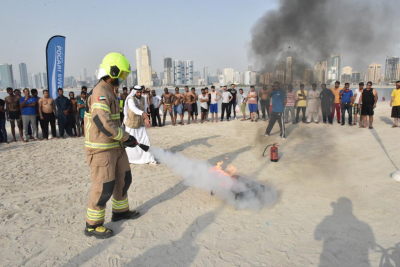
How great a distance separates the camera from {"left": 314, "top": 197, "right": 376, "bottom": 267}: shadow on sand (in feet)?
10.2

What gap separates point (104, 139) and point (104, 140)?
13mm

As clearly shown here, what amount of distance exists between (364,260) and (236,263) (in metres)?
1.52

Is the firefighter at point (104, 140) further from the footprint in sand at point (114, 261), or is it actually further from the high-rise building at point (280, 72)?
the high-rise building at point (280, 72)

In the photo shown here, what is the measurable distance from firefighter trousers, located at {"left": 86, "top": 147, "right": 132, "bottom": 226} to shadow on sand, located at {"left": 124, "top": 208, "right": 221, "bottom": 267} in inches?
34.4

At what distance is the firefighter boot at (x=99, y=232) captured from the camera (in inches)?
142

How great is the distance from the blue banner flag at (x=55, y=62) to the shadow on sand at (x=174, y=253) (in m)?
11.3

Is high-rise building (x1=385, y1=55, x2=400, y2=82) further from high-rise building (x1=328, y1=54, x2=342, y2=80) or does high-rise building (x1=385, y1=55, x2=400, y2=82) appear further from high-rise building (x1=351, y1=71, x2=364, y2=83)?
high-rise building (x1=328, y1=54, x2=342, y2=80)

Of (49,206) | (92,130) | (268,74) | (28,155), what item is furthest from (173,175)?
(268,74)

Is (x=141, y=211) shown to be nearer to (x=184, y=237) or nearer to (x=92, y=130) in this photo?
(x=184, y=237)

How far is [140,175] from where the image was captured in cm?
622

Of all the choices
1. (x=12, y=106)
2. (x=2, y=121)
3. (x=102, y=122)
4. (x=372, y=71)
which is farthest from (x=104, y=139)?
(x=372, y=71)

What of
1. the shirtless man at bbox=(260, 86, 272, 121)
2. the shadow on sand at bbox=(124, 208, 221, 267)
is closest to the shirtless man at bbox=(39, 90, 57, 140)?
the shadow on sand at bbox=(124, 208, 221, 267)

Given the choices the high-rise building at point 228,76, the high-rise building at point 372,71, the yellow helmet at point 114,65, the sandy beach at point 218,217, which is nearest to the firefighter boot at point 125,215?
the sandy beach at point 218,217

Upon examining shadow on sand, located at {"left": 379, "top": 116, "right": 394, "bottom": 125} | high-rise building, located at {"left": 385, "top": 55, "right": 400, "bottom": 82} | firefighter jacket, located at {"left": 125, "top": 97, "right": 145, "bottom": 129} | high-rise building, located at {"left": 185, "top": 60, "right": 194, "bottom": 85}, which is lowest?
shadow on sand, located at {"left": 379, "top": 116, "right": 394, "bottom": 125}
